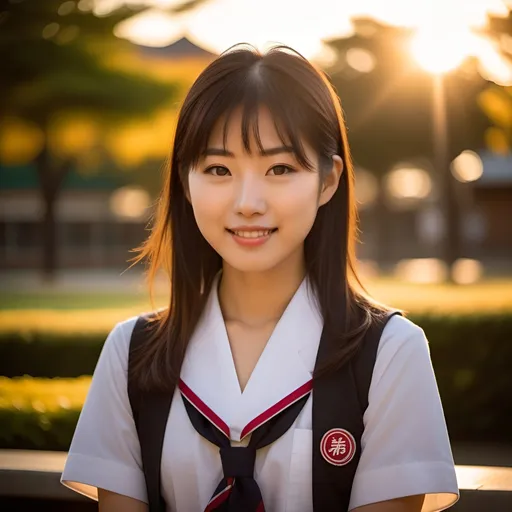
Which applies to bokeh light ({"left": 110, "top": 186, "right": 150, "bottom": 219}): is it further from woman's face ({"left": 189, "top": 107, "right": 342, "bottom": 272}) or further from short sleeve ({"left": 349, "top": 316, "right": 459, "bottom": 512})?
short sleeve ({"left": 349, "top": 316, "right": 459, "bottom": 512})

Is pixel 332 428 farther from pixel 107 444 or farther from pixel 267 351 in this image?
pixel 107 444

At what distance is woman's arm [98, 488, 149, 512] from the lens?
1901mm

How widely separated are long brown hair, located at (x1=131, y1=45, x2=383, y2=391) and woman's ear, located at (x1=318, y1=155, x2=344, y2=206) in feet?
0.05

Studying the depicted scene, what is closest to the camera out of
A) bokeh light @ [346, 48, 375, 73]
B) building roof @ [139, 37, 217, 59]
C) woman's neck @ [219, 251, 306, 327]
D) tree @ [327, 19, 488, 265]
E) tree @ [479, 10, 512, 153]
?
woman's neck @ [219, 251, 306, 327]

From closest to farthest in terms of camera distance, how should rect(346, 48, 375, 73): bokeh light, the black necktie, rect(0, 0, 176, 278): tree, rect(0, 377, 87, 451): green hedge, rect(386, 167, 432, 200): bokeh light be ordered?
1. the black necktie
2. rect(0, 377, 87, 451): green hedge
3. rect(0, 0, 176, 278): tree
4. rect(346, 48, 375, 73): bokeh light
5. rect(386, 167, 432, 200): bokeh light

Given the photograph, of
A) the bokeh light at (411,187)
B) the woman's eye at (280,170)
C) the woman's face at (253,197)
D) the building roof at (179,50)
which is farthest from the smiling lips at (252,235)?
the bokeh light at (411,187)

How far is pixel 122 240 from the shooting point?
101 ft

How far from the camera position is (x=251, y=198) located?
177 centimetres

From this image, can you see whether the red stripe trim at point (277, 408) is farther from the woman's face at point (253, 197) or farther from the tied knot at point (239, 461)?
the woman's face at point (253, 197)

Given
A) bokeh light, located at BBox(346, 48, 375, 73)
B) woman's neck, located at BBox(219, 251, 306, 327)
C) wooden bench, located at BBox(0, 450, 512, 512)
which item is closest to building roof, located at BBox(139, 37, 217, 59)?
bokeh light, located at BBox(346, 48, 375, 73)

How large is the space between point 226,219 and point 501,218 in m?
30.6

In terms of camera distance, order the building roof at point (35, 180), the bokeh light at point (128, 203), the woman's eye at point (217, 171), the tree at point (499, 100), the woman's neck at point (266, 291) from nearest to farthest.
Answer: the woman's eye at point (217, 171)
the woman's neck at point (266, 291)
the tree at point (499, 100)
the building roof at point (35, 180)
the bokeh light at point (128, 203)

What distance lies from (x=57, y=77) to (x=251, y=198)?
1185cm

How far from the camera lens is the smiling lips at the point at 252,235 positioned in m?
1.81
